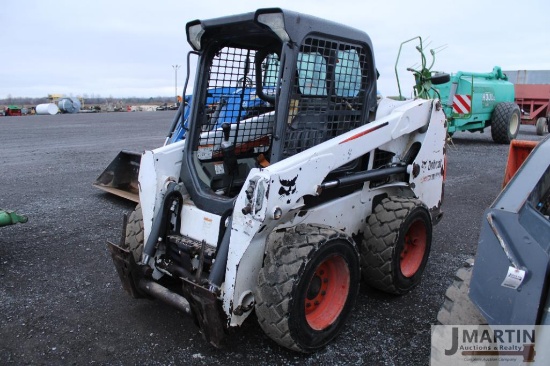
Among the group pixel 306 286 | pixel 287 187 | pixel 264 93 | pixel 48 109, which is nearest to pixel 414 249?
pixel 306 286

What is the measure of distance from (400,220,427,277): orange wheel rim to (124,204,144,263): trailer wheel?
6.73ft

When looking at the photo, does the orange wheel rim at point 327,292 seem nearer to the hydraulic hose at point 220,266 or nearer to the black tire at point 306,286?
the black tire at point 306,286

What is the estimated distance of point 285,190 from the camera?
108 inches

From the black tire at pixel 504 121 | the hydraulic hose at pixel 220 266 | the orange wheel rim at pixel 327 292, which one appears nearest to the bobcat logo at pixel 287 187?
the hydraulic hose at pixel 220 266

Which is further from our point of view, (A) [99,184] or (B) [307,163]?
(A) [99,184]

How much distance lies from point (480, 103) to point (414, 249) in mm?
9334

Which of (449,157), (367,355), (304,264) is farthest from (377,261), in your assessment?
(449,157)

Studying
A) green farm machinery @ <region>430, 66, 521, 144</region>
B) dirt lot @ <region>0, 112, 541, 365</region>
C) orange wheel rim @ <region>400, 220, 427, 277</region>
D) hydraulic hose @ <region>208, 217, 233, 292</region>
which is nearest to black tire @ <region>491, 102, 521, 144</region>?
green farm machinery @ <region>430, 66, 521, 144</region>

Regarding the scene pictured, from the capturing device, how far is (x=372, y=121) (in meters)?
3.73

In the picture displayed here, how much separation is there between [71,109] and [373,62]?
143 feet

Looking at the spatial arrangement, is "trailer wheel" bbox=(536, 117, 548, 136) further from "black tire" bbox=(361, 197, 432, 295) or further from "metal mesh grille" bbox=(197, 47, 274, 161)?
"metal mesh grille" bbox=(197, 47, 274, 161)

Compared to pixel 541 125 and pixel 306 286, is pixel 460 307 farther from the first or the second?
pixel 541 125

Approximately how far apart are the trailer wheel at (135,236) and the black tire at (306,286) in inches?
44.5

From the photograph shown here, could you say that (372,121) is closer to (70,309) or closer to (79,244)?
(70,309)
